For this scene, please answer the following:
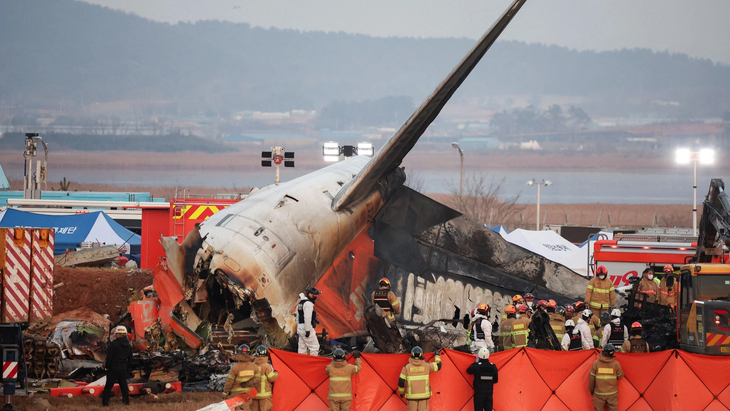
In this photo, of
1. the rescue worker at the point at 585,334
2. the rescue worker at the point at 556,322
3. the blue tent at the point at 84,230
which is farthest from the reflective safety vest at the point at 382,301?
the blue tent at the point at 84,230

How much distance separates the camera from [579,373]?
14070mm

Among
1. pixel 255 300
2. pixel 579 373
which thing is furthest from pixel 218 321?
pixel 579 373

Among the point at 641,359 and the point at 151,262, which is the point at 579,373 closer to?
the point at 641,359

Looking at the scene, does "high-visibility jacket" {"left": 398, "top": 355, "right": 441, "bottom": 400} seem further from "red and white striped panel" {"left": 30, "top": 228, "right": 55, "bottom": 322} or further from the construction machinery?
"red and white striped panel" {"left": 30, "top": 228, "right": 55, "bottom": 322}

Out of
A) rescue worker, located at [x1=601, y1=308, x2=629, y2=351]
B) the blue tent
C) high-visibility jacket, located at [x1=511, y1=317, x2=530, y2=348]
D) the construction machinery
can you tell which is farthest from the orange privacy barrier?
the blue tent

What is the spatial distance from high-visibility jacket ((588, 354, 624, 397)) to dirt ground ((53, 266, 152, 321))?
13657 mm

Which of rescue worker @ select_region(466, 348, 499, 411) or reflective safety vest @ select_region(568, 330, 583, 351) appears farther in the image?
reflective safety vest @ select_region(568, 330, 583, 351)

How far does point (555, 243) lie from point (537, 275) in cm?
1883

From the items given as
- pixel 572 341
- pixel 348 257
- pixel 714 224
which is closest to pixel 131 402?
pixel 348 257

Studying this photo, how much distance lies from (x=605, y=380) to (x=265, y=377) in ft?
19.7

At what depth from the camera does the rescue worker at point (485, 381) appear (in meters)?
13.3

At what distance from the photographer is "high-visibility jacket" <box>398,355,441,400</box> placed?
1302 cm

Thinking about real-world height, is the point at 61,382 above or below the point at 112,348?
below

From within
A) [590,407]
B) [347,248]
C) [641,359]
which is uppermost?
[347,248]
